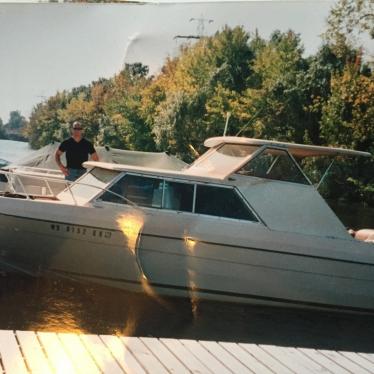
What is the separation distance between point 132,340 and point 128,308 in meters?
1.70

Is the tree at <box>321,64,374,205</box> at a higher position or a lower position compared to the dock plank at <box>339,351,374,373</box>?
higher

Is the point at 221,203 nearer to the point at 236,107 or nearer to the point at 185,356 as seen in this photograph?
the point at 185,356

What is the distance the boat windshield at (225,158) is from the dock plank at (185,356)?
2.05 meters

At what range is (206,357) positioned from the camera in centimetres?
247

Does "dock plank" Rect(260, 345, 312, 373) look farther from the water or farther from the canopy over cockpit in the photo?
the water

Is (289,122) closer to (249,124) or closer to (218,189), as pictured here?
(249,124)

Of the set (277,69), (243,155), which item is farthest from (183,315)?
(277,69)

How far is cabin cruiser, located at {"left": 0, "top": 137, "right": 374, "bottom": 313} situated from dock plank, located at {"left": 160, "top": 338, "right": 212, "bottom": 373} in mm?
1646

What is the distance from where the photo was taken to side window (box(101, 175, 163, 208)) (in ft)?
14.5

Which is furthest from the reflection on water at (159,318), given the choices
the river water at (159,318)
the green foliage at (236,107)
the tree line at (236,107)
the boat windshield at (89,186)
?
the green foliage at (236,107)

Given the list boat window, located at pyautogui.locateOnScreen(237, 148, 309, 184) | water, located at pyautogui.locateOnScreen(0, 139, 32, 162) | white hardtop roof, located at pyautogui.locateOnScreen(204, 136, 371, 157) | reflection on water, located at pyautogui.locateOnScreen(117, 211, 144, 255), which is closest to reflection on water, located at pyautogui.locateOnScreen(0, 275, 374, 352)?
reflection on water, located at pyautogui.locateOnScreen(117, 211, 144, 255)

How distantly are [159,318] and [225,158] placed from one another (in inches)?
54.1

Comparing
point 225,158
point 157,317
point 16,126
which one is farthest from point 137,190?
point 16,126

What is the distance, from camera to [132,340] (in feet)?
8.53
